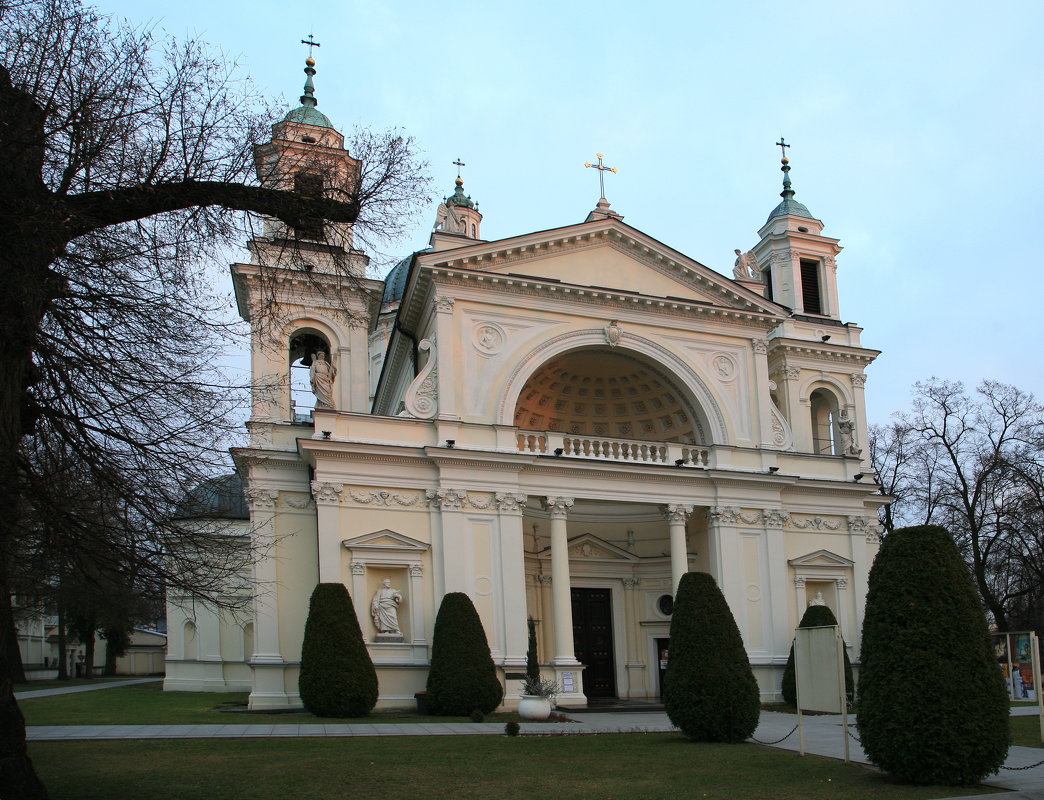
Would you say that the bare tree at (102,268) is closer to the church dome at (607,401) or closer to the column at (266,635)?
the column at (266,635)

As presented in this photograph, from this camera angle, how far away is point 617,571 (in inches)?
1321

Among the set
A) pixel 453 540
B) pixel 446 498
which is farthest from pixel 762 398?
pixel 453 540

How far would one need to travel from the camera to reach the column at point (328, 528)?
2584 cm

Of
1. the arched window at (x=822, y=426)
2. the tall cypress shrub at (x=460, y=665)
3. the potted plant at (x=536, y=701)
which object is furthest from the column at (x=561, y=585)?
the arched window at (x=822, y=426)

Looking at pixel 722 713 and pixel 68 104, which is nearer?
pixel 68 104

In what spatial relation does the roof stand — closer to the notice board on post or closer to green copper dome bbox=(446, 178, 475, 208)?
the notice board on post

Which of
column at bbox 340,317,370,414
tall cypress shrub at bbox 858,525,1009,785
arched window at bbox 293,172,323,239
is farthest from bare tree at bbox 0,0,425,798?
column at bbox 340,317,370,414

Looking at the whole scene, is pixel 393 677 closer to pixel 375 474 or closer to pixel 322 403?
pixel 375 474

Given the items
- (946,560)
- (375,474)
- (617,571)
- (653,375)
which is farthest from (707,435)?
(946,560)

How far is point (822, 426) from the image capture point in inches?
1507

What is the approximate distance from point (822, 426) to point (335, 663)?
22127 mm

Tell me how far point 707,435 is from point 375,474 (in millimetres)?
10510

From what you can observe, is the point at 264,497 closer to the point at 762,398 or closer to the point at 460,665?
the point at 460,665

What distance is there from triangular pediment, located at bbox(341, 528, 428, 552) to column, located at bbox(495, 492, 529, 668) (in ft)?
7.25
